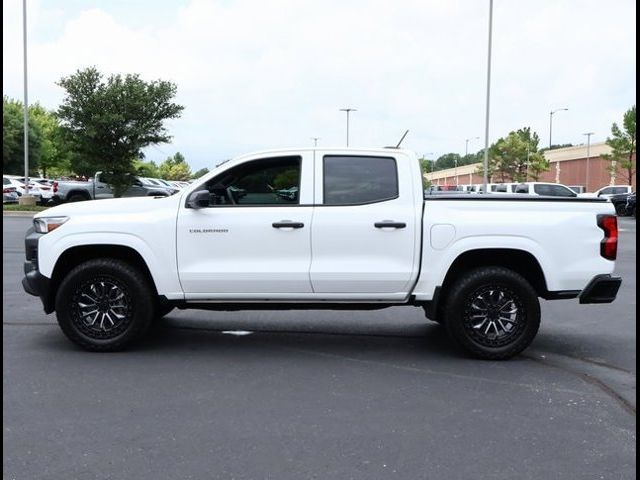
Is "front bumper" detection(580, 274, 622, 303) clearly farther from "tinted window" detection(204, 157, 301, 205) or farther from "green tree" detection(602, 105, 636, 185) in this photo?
"green tree" detection(602, 105, 636, 185)

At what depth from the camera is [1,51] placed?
4.16 meters

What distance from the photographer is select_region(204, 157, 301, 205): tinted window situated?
20.3 ft

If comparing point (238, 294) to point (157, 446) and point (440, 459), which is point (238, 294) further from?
point (440, 459)

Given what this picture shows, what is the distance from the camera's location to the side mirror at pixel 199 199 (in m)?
5.90

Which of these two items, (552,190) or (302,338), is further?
(552,190)

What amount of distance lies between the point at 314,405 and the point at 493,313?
2.09 m

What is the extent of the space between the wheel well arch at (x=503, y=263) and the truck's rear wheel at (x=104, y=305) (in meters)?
2.74

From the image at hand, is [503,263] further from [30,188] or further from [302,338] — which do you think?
[30,188]

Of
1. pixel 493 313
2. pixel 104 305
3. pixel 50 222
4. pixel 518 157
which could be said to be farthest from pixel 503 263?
pixel 518 157

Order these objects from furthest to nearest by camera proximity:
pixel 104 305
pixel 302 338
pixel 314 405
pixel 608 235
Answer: pixel 302 338
pixel 104 305
pixel 608 235
pixel 314 405

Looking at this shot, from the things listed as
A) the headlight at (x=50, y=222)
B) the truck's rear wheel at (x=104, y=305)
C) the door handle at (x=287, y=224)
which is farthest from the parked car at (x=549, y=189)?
the headlight at (x=50, y=222)

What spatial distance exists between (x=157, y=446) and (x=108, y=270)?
8.00ft

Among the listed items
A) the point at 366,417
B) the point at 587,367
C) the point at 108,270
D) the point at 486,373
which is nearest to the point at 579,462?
the point at 366,417

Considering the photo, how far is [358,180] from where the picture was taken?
243 inches
